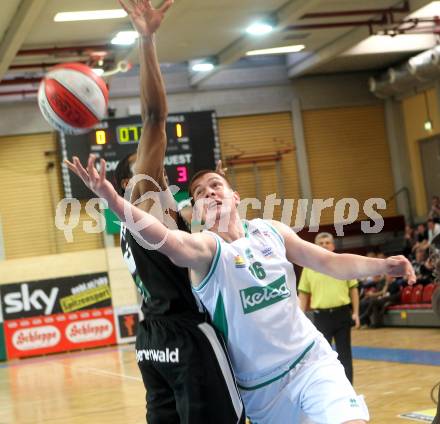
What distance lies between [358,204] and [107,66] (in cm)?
907

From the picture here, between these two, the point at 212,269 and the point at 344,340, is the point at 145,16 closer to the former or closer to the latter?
the point at 212,269

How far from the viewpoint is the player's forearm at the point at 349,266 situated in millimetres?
4250

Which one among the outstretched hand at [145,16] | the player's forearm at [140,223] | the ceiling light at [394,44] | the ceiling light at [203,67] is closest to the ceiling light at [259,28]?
the ceiling light at [203,67]

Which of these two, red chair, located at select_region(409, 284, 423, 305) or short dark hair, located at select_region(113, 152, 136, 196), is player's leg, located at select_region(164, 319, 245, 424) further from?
red chair, located at select_region(409, 284, 423, 305)

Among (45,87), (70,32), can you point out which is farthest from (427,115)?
(45,87)

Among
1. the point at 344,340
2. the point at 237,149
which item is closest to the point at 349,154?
the point at 237,149

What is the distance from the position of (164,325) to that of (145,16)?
1620 mm

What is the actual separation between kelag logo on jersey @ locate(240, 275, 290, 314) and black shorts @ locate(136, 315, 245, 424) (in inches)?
8.6

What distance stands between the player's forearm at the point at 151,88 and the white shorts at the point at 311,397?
1380 mm

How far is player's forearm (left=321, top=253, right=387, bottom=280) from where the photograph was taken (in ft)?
13.9

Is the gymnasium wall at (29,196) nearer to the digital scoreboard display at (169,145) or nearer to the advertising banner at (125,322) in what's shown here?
the digital scoreboard display at (169,145)

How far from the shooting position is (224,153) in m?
23.3

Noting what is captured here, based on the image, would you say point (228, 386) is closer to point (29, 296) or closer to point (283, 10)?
point (283, 10)

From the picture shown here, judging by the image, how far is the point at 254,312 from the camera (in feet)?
13.1
